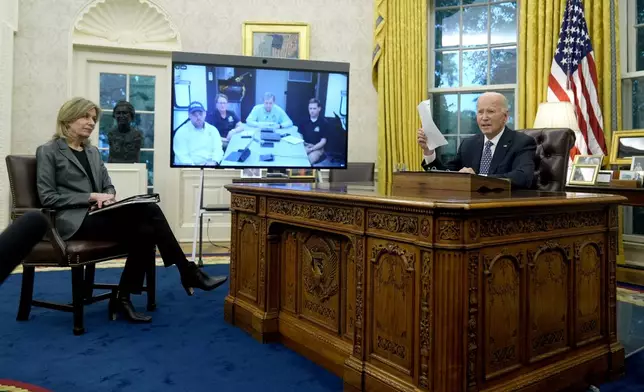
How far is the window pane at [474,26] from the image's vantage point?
5.52 m

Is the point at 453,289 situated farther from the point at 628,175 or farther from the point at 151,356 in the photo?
the point at 628,175

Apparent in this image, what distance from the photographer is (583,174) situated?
4.02 metres

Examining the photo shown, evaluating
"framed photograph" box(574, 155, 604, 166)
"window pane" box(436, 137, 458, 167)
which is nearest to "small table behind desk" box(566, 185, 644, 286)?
"framed photograph" box(574, 155, 604, 166)

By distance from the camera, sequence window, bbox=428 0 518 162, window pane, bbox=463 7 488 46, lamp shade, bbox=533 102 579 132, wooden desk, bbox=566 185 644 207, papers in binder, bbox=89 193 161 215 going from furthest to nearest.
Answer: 1. window pane, bbox=463 7 488 46
2. window, bbox=428 0 518 162
3. lamp shade, bbox=533 102 579 132
4. wooden desk, bbox=566 185 644 207
5. papers in binder, bbox=89 193 161 215

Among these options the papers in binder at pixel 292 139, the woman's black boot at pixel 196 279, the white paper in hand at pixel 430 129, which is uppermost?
the papers in binder at pixel 292 139

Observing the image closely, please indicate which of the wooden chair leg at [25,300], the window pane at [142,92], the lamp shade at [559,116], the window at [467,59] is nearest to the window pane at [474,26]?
the window at [467,59]

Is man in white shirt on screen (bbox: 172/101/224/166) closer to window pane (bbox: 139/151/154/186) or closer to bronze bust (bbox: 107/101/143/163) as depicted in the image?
bronze bust (bbox: 107/101/143/163)

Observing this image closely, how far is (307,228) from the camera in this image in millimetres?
2445

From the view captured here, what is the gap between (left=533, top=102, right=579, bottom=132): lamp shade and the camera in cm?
418

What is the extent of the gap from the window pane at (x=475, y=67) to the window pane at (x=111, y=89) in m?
3.71

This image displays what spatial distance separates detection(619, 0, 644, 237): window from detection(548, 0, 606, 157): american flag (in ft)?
1.07

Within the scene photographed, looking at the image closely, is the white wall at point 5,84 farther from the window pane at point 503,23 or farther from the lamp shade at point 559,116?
the lamp shade at point 559,116

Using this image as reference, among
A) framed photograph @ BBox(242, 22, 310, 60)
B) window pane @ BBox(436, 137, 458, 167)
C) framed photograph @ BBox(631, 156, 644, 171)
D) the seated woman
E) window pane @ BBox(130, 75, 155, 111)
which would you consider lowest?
the seated woman

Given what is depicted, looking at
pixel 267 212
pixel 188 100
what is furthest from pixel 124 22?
pixel 267 212
